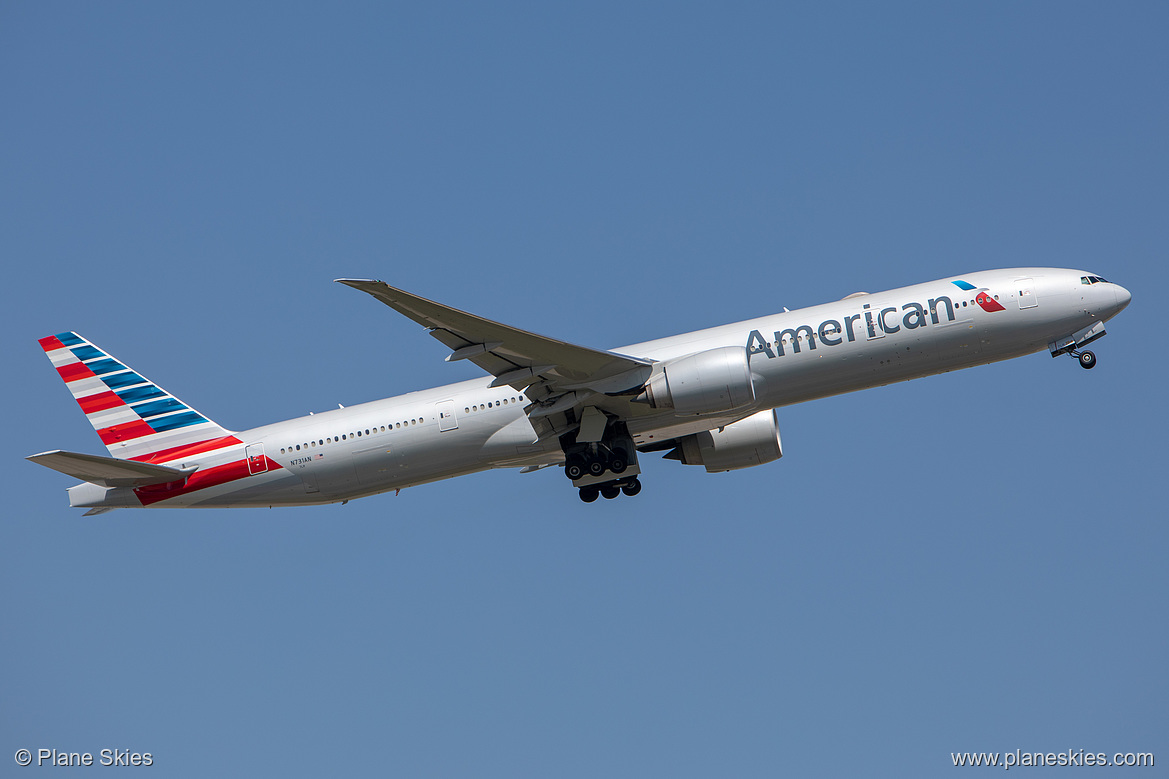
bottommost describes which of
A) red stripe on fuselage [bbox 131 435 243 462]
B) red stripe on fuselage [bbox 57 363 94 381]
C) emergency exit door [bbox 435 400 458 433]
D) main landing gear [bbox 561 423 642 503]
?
main landing gear [bbox 561 423 642 503]

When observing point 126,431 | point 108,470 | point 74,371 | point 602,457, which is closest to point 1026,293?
point 602,457

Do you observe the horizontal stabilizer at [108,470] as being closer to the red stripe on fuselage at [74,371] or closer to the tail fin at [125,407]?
the tail fin at [125,407]

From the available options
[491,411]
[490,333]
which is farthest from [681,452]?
[490,333]

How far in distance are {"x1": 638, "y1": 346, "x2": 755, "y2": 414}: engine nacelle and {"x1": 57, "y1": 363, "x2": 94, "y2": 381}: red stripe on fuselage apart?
17.4 meters

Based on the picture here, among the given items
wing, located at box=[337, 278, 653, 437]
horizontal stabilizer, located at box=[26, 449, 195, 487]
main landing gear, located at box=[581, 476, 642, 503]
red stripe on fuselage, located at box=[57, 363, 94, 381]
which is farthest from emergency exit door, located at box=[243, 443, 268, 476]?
main landing gear, located at box=[581, 476, 642, 503]

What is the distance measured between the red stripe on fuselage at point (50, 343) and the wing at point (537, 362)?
551 inches

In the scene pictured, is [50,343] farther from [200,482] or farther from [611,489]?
[611,489]

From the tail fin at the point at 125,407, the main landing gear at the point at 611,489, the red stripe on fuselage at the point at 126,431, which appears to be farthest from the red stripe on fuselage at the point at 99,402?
the main landing gear at the point at 611,489

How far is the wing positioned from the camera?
26.7 m

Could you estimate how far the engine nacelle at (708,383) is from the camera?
28375mm

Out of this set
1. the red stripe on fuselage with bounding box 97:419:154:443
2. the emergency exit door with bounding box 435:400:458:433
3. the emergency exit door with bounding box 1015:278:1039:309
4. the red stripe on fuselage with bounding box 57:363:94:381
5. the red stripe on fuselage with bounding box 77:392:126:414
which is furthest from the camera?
the red stripe on fuselage with bounding box 57:363:94:381

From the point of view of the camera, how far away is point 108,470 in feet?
98.1

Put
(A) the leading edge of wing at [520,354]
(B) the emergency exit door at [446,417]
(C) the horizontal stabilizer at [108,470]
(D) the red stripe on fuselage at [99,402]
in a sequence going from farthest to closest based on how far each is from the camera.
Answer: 1. (D) the red stripe on fuselage at [99,402]
2. (B) the emergency exit door at [446,417]
3. (C) the horizontal stabilizer at [108,470]
4. (A) the leading edge of wing at [520,354]

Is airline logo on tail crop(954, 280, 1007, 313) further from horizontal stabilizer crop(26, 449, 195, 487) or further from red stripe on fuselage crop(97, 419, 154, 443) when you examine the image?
red stripe on fuselage crop(97, 419, 154, 443)
